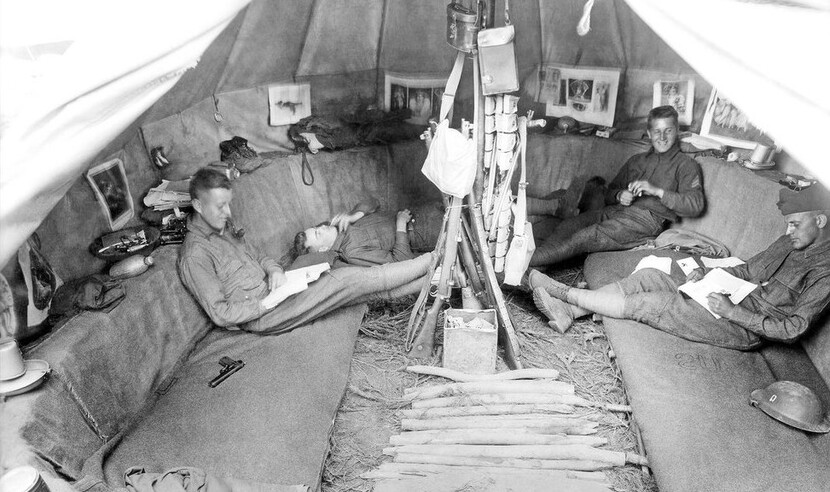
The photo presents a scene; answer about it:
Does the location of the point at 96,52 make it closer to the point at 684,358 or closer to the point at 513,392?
the point at 513,392

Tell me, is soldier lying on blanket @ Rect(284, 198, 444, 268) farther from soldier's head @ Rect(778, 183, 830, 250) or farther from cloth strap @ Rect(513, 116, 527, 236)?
soldier's head @ Rect(778, 183, 830, 250)

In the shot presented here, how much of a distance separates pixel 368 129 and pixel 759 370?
11.9 ft

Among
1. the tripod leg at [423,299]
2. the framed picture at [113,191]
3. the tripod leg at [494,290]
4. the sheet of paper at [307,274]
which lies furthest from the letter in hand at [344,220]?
the framed picture at [113,191]

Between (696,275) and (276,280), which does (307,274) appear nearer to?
(276,280)

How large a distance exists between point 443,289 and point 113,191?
6.95 feet

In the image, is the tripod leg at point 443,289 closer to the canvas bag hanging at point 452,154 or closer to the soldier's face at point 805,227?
the canvas bag hanging at point 452,154

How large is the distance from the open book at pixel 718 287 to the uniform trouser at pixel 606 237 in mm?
947

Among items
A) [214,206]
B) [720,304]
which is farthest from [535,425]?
[214,206]

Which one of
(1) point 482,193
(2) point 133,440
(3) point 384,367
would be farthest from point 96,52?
(3) point 384,367

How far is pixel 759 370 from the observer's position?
9.66ft

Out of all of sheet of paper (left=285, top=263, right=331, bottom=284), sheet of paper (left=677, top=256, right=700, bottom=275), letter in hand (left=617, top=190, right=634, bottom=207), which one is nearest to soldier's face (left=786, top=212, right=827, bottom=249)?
sheet of paper (left=677, top=256, right=700, bottom=275)

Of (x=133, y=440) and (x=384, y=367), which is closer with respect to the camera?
(x=133, y=440)

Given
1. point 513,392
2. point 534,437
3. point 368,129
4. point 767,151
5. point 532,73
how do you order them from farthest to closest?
point 532,73
point 368,129
point 767,151
point 513,392
point 534,437

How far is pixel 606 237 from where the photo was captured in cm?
428
